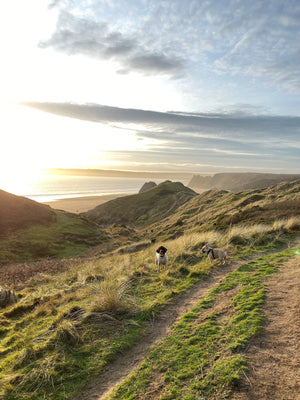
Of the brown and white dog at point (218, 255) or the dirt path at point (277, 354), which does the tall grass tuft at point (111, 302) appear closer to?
the dirt path at point (277, 354)

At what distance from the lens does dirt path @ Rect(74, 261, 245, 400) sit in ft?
13.4

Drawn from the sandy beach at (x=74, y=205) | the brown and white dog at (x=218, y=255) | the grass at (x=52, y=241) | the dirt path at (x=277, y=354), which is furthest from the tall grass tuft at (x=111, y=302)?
the sandy beach at (x=74, y=205)

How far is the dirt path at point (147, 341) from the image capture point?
4078 mm

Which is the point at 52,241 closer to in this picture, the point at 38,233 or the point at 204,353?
the point at 38,233

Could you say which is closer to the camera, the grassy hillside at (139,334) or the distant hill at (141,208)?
the grassy hillside at (139,334)

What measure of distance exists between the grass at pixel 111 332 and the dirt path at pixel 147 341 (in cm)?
19

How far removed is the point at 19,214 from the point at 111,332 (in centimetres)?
4023

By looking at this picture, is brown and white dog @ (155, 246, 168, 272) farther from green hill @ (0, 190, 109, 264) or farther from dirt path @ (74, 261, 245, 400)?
green hill @ (0, 190, 109, 264)

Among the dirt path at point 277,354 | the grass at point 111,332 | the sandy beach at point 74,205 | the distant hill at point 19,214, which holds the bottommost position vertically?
the sandy beach at point 74,205

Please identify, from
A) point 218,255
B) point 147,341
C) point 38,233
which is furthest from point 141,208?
point 147,341

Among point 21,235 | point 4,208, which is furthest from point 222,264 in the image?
point 4,208

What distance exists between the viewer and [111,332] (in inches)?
223

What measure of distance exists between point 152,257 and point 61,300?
578cm

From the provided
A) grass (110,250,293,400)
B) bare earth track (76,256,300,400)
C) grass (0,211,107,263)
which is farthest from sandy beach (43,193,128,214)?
grass (110,250,293,400)
